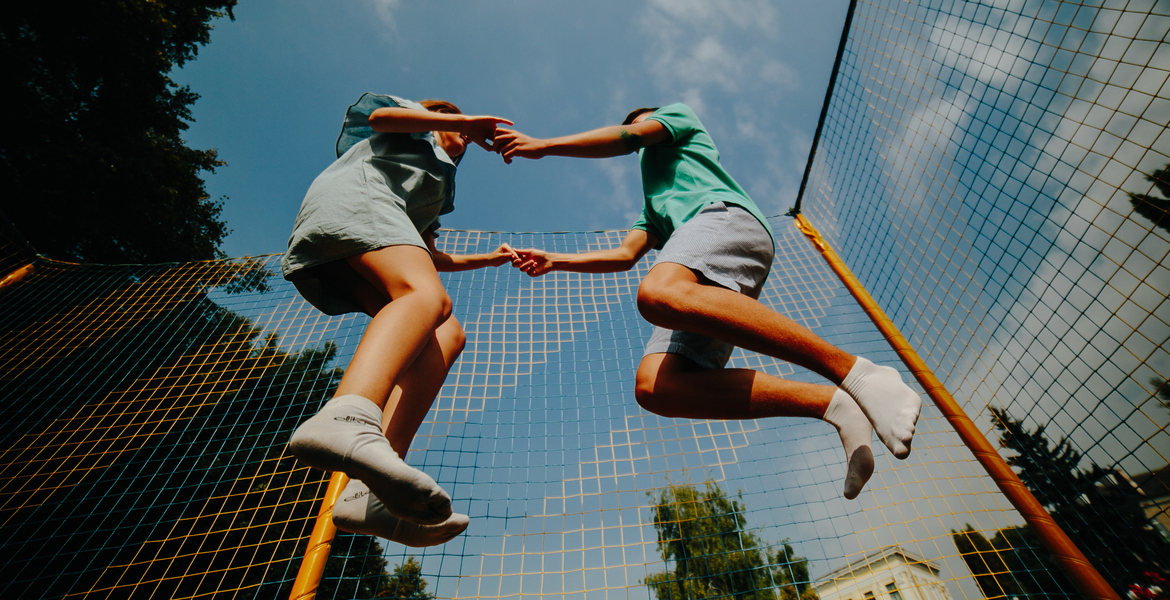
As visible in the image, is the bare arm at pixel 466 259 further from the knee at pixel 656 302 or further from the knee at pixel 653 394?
the knee at pixel 656 302

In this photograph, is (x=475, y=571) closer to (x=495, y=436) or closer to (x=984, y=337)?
(x=495, y=436)

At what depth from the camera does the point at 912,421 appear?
958 millimetres

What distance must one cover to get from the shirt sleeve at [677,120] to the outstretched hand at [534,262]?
0.72m

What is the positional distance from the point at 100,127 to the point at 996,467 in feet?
37.5

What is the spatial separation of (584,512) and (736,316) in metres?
1.81

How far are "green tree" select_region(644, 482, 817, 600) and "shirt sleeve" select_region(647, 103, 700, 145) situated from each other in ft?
4.33

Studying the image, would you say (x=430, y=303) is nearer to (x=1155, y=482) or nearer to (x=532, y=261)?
(x=532, y=261)

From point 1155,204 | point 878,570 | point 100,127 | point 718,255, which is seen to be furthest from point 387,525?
point 100,127

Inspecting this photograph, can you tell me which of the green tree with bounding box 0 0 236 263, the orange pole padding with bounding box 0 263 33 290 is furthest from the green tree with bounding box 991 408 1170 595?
the green tree with bounding box 0 0 236 263

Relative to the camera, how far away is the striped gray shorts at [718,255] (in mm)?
1257

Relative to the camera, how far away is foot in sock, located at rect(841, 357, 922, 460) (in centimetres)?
95

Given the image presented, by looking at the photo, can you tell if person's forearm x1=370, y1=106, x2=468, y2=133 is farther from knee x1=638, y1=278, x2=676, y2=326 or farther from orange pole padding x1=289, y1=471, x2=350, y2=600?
orange pole padding x1=289, y1=471, x2=350, y2=600

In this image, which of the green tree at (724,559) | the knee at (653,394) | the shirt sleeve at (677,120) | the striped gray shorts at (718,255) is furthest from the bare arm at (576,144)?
the green tree at (724,559)

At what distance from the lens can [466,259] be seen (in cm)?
204
